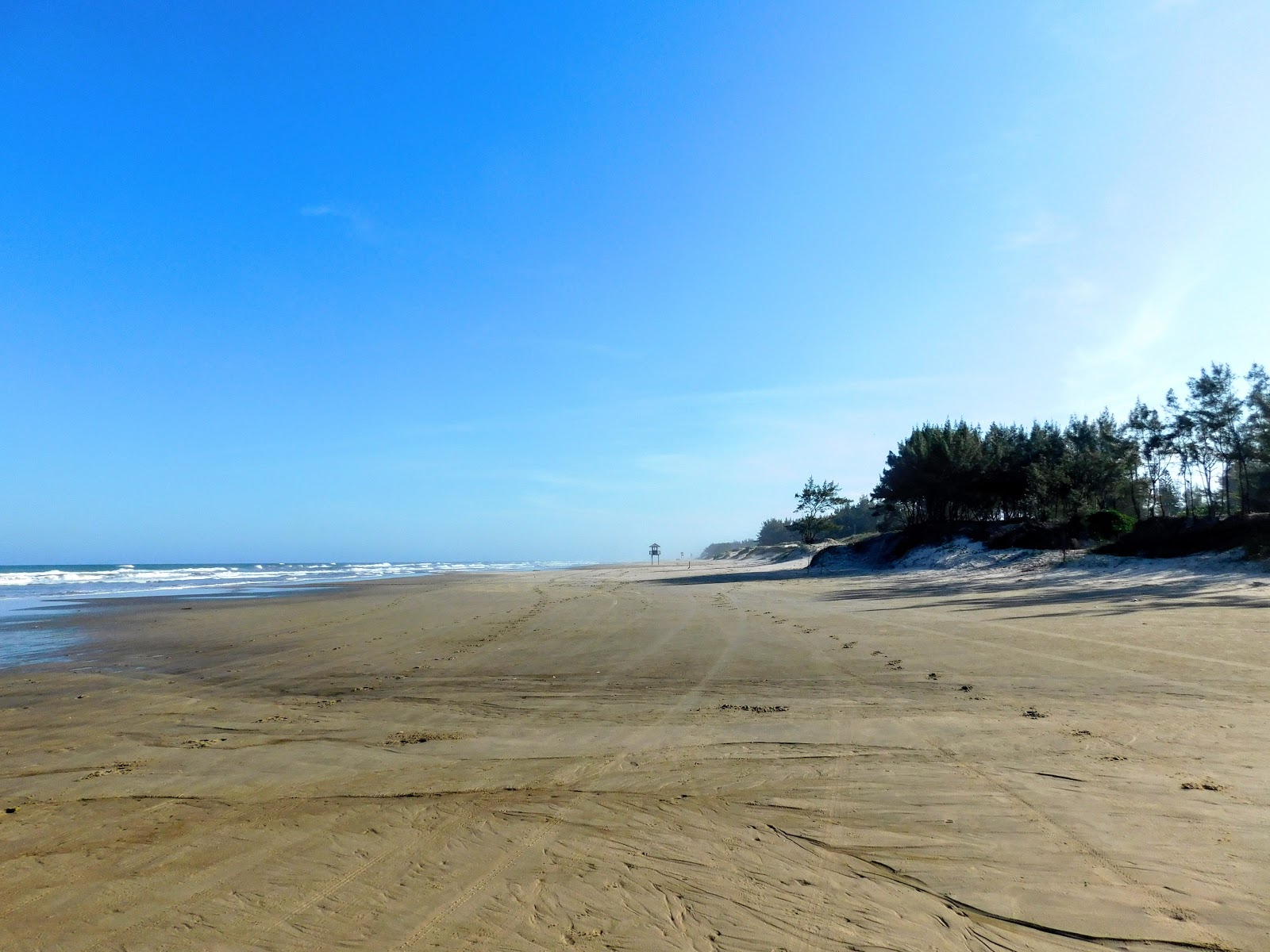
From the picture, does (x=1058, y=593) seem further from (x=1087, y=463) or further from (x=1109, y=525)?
(x=1087, y=463)

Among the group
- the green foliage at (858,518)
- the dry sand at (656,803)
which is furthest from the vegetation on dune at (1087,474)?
the green foliage at (858,518)

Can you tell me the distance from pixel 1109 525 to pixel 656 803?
38.0 meters

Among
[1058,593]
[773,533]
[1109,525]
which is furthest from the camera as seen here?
[773,533]

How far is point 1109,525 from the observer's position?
113ft

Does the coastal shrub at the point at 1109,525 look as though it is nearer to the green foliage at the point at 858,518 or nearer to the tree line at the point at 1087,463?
the tree line at the point at 1087,463

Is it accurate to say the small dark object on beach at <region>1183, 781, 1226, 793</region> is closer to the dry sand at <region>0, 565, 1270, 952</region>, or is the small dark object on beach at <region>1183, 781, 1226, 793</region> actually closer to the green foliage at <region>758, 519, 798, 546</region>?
the dry sand at <region>0, 565, 1270, 952</region>

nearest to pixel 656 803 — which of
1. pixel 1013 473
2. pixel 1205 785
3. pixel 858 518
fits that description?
pixel 1205 785

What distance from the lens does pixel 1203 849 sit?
13.4 ft

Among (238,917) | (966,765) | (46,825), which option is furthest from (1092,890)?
(46,825)

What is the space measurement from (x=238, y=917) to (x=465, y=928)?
1256 millimetres

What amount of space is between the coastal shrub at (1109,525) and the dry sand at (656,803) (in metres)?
26.3

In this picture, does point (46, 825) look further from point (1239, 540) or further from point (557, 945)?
point (1239, 540)

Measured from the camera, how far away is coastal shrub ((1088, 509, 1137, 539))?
3431 cm

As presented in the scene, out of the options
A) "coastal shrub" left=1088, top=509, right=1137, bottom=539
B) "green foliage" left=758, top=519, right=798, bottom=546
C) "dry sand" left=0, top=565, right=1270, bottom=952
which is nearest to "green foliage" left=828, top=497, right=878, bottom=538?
"green foliage" left=758, top=519, right=798, bottom=546
